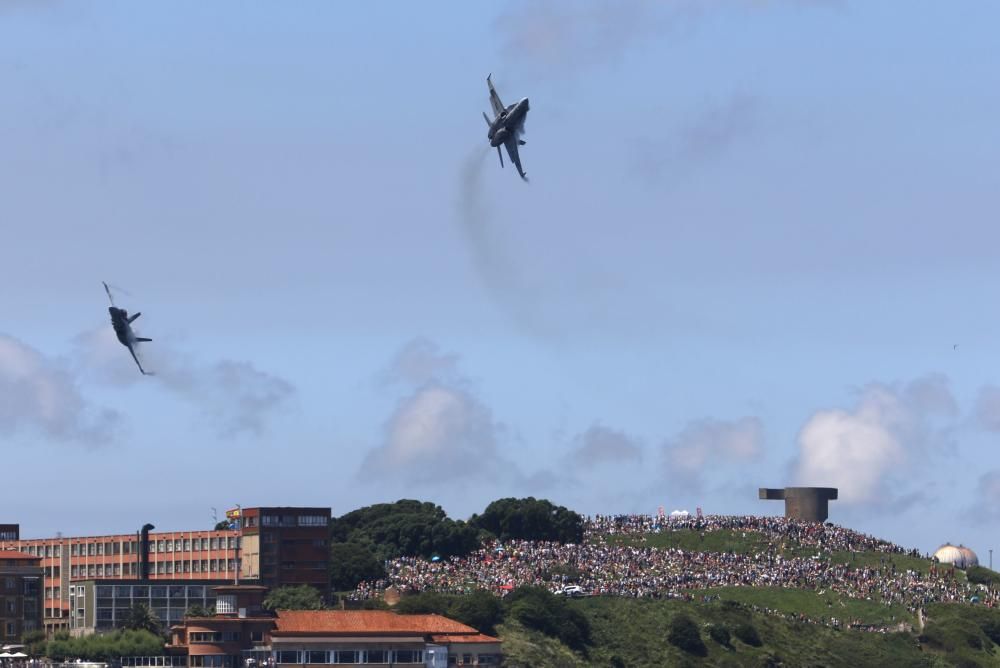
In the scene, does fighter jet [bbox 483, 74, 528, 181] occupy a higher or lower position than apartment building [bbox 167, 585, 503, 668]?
higher

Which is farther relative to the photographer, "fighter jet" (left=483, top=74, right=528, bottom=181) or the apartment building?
the apartment building

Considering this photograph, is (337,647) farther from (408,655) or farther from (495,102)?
(495,102)

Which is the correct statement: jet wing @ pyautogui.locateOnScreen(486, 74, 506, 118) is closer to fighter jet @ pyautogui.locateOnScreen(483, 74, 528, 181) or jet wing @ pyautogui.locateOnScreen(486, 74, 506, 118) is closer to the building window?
fighter jet @ pyautogui.locateOnScreen(483, 74, 528, 181)

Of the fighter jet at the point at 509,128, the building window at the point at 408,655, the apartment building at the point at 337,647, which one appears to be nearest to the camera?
the fighter jet at the point at 509,128

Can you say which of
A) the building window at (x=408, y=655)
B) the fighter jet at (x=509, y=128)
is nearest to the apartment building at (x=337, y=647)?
the building window at (x=408, y=655)

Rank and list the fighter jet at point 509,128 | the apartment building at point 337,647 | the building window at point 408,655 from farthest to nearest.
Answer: the building window at point 408,655 < the apartment building at point 337,647 < the fighter jet at point 509,128

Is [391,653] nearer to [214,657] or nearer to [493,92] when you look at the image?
[214,657]

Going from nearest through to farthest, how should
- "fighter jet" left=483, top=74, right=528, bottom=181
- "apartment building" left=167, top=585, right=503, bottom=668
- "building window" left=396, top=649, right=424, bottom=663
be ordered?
"fighter jet" left=483, top=74, right=528, bottom=181, "apartment building" left=167, top=585, right=503, bottom=668, "building window" left=396, top=649, right=424, bottom=663

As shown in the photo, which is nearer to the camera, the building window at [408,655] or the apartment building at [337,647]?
the apartment building at [337,647]

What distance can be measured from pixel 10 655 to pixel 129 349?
43686 millimetres

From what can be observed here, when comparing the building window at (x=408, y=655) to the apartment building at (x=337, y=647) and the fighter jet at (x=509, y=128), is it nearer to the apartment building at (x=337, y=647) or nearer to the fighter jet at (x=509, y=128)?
the apartment building at (x=337, y=647)

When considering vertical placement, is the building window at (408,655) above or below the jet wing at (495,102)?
below

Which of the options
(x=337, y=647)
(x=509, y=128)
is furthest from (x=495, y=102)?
(x=337, y=647)

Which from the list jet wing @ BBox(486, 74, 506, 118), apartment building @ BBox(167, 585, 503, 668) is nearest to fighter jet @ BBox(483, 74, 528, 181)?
jet wing @ BBox(486, 74, 506, 118)
